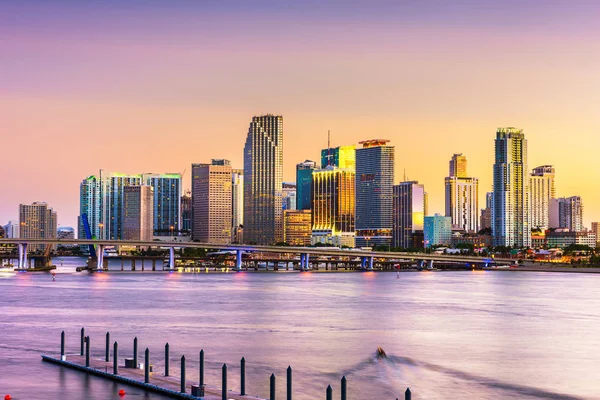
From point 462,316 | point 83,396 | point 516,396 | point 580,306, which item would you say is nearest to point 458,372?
point 516,396

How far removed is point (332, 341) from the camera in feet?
215

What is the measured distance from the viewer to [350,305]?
4341 inches

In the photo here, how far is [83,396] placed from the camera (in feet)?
117

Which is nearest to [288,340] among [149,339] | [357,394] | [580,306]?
[149,339]

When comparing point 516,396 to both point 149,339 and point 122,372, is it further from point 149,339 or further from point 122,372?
point 149,339

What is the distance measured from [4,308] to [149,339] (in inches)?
1392

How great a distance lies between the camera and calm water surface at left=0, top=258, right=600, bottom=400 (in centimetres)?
4394

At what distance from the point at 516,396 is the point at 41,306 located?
67125 millimetres

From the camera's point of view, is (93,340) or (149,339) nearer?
(93,340)

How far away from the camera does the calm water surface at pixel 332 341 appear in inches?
1730

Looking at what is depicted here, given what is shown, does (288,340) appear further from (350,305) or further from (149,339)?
(350,305)

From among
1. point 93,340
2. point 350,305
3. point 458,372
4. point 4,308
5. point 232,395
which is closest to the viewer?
point 232,395

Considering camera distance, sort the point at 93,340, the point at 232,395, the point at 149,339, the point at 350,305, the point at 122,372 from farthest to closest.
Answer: the point at 350,305, the point at 149,339, the point at 93,340, the point at 122,372, the point at 232,395

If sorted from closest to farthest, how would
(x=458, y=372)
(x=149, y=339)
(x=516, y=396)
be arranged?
(x=516, y=396) → (x=458, y=372) → (x=149, y=339)
